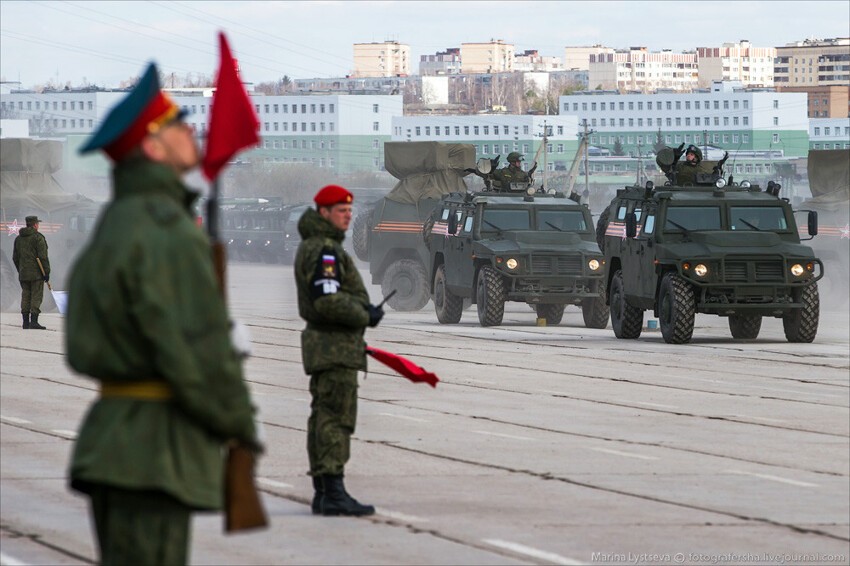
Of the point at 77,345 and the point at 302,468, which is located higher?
the point at 77,345

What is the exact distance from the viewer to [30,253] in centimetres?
2814

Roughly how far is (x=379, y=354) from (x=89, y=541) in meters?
2.44

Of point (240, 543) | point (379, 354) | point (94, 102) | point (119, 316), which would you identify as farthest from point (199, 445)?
point (94, 102)

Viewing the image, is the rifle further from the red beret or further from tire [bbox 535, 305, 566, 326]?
tire [bbox 535, 305, 566, 326]

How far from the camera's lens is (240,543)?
1058cm

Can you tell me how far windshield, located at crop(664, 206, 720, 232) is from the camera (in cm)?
2561

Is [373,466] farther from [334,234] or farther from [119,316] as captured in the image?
[119,316]

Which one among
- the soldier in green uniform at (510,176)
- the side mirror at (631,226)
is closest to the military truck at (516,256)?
the soldier in green uniform at (510,176)

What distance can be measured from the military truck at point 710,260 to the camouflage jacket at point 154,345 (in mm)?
20759

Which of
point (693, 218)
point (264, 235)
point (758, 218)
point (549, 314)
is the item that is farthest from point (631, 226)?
point (264, 235)

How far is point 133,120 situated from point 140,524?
905mm

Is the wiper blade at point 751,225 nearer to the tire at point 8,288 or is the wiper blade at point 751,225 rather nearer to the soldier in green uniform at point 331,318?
the tire at point 8,288

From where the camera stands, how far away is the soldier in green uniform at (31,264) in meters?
27.8

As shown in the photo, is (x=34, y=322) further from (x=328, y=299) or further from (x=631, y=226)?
(x=328, y=299)
